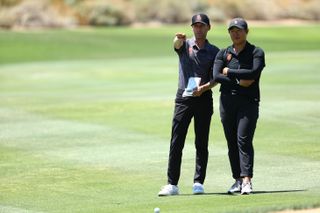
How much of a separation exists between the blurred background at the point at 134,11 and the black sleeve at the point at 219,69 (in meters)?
50.0

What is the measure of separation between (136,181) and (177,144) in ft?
4.09

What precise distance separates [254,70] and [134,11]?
189 ft

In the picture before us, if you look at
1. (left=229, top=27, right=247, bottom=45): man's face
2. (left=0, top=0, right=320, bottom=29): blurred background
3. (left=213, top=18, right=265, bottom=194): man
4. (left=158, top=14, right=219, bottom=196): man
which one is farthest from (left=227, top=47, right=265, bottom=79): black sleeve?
(left=0, top=0, right=320, bottom=29): blurred background

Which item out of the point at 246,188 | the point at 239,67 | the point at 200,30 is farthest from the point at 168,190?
the point at 200,30

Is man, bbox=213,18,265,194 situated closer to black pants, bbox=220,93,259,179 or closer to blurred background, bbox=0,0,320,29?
black pants, bbox=220,93,259,179

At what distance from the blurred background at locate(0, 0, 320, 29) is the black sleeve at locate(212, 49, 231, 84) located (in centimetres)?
5004

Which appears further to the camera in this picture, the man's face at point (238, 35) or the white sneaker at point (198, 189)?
the white sneaker at point (198, 189)

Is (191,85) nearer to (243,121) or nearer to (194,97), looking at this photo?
(194,97)

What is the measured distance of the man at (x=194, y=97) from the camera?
1235cm

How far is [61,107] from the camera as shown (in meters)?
24.4

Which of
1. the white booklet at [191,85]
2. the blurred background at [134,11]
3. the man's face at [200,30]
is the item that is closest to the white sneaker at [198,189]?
the white booklet at [191,85]

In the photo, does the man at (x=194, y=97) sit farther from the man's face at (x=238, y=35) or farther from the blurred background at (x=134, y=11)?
the blurred background at (x=134, y=11)

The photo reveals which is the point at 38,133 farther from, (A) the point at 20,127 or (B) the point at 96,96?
(B) the point at 96,96

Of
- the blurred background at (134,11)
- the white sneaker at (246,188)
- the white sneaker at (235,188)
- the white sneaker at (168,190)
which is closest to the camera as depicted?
the white sneaker at (246,188)
